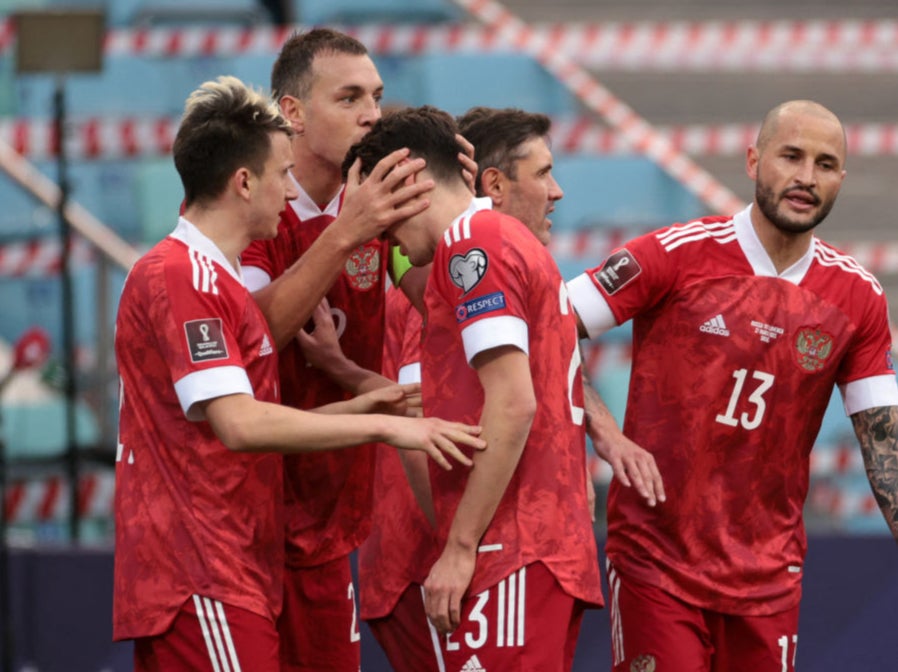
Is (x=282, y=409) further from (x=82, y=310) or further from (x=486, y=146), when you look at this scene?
(x=82, y=310)

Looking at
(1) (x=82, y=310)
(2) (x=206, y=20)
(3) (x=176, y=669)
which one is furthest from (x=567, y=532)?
(2) (x=206, y=20)

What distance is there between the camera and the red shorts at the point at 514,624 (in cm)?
355

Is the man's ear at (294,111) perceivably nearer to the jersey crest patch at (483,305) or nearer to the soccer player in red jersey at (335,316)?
the soccer player in red jersey at (335,316)

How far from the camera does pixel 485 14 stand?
11156 millimetres

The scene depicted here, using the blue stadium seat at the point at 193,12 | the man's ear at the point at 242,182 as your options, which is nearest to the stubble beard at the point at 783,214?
the man's ear at the point at 242,182

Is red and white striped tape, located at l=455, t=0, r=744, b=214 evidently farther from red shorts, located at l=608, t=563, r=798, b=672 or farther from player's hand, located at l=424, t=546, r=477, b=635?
player's hand, located at l=424, t=546, r=477, b=635

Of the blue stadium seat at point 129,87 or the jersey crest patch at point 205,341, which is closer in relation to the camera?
the jersey crest patch at point 205,341

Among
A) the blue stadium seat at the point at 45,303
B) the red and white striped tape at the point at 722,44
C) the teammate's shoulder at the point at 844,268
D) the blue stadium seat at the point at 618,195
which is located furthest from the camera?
the red and white striped tape at the point at 722,44

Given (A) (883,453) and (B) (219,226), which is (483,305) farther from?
(A) (883,453)

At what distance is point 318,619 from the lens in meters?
4.41

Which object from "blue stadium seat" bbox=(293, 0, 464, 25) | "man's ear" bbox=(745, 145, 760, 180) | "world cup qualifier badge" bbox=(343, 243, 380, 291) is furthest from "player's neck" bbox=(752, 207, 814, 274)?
"blue stadium seat" bbox=(293, 0, 464, 25)

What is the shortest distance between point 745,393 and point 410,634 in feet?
3.72

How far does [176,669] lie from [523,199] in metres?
1.68

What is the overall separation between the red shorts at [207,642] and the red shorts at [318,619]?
66 centimetres
